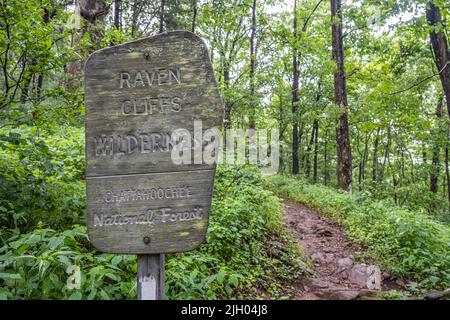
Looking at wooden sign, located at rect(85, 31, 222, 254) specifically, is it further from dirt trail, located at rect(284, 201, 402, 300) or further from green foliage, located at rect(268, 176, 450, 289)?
green foliage, located at rect(268, 176, 450, 289)

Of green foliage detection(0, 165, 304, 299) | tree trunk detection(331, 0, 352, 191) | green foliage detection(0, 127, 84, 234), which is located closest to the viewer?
green foliage detection(0, 165, 304, 299)

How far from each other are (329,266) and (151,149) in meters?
5.34

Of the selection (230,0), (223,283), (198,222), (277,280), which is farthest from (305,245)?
(230,0)

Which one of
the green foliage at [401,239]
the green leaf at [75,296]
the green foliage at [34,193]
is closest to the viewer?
the green leaf at [75,296]

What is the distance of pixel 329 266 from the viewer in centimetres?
627

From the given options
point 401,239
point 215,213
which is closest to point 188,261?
point 215,213

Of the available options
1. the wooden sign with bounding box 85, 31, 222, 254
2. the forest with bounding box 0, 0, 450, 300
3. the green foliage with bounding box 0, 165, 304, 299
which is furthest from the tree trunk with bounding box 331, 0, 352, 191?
the wooden sign with bounding box 85, 31, 222, 254

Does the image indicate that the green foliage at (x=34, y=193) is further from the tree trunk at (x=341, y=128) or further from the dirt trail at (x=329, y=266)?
the tree trunk at (x=341, y=128)

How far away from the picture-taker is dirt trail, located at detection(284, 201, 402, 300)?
483 centimetres

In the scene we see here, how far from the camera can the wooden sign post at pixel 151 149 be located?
6.82 feet

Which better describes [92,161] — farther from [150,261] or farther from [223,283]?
[223,283]

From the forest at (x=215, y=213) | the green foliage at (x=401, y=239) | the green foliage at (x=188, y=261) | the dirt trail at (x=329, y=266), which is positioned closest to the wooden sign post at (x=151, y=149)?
the forest at (x=215, y=213)

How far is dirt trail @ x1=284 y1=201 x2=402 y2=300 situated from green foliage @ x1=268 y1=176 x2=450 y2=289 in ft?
1.06

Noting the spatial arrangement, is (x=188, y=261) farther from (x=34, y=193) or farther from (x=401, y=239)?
(x=401, y=239)
